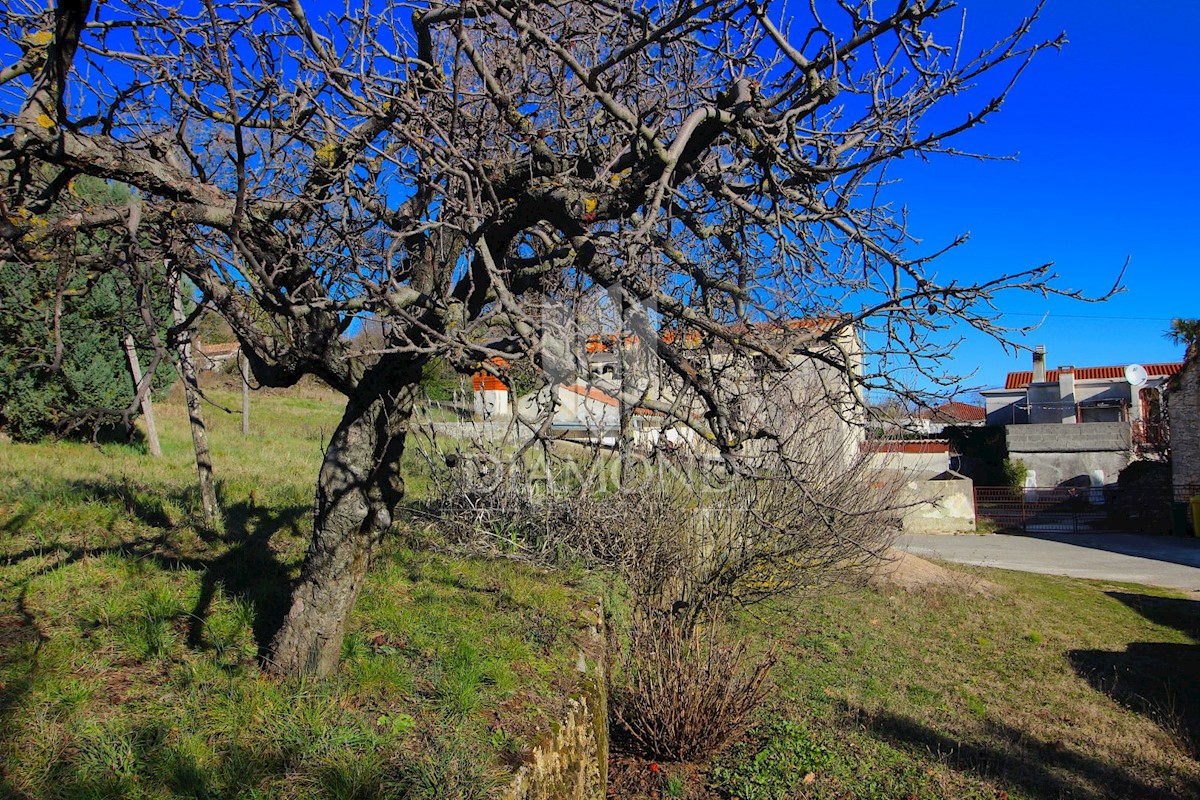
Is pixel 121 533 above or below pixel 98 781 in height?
above

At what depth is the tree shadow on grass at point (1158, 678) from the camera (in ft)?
25.8

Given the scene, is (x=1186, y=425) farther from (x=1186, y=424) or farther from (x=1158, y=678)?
(x=1158, y=678)

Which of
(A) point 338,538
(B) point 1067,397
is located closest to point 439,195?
(A) point 338,538

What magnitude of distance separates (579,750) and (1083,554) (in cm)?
1846

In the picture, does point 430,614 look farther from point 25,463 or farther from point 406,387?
point 25,463

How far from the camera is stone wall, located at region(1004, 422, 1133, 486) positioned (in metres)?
27.9

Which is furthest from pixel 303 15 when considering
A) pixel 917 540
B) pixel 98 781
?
pixel 917 540

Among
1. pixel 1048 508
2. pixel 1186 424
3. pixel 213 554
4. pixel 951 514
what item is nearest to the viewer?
pixel 213 554

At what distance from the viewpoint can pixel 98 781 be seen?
267 centimetres

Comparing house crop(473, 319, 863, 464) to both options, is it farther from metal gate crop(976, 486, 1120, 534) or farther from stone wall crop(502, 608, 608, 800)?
metal gate crop(976, 486, 1120, 534)

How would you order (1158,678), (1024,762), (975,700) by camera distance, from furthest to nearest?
1. (1158,678)
2. (975,700)
3. (1024,762)

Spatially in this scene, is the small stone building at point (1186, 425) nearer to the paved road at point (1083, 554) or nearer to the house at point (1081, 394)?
the paved road at point (1083, 554)

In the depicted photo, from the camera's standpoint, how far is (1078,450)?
1104 inches

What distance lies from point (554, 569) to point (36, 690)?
15.0 feet
